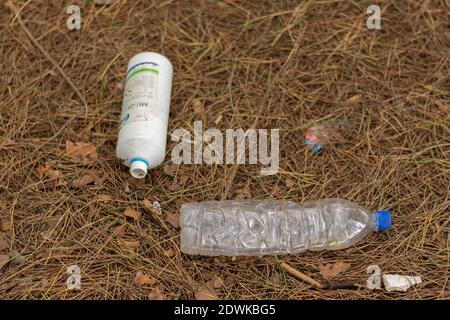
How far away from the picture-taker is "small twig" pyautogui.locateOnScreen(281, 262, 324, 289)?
2113 millimetres

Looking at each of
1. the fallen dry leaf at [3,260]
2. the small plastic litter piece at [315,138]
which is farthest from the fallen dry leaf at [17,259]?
the small plastic litter piece at [315,138]

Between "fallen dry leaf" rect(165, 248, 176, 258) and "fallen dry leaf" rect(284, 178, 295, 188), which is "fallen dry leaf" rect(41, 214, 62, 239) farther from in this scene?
"fallen dry leaf" rect(284, 178, 295, 188)

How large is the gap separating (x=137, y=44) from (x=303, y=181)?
112cm

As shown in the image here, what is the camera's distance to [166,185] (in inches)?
92.8

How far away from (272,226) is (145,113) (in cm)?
72

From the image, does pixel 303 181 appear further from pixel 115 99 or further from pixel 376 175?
pixel 115 99

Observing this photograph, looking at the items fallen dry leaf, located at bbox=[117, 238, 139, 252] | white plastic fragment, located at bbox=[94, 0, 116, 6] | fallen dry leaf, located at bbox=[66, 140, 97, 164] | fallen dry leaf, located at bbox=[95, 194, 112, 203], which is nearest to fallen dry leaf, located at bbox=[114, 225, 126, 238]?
fallen dry leaf, located at bbox=[117, 238, 139, 252]

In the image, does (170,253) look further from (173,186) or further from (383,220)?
(383,220)

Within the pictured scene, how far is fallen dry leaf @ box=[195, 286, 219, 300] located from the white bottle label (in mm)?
757

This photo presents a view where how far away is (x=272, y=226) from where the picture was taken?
7.56ft

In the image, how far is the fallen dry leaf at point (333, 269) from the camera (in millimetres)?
2129

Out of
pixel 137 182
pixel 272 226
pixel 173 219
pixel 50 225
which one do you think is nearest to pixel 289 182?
pixel 272 226

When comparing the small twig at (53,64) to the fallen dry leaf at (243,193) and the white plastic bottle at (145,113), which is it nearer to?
the white plastic bottle at (145,113)

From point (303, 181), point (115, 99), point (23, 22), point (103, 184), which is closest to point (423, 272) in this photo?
point (303, 181)
